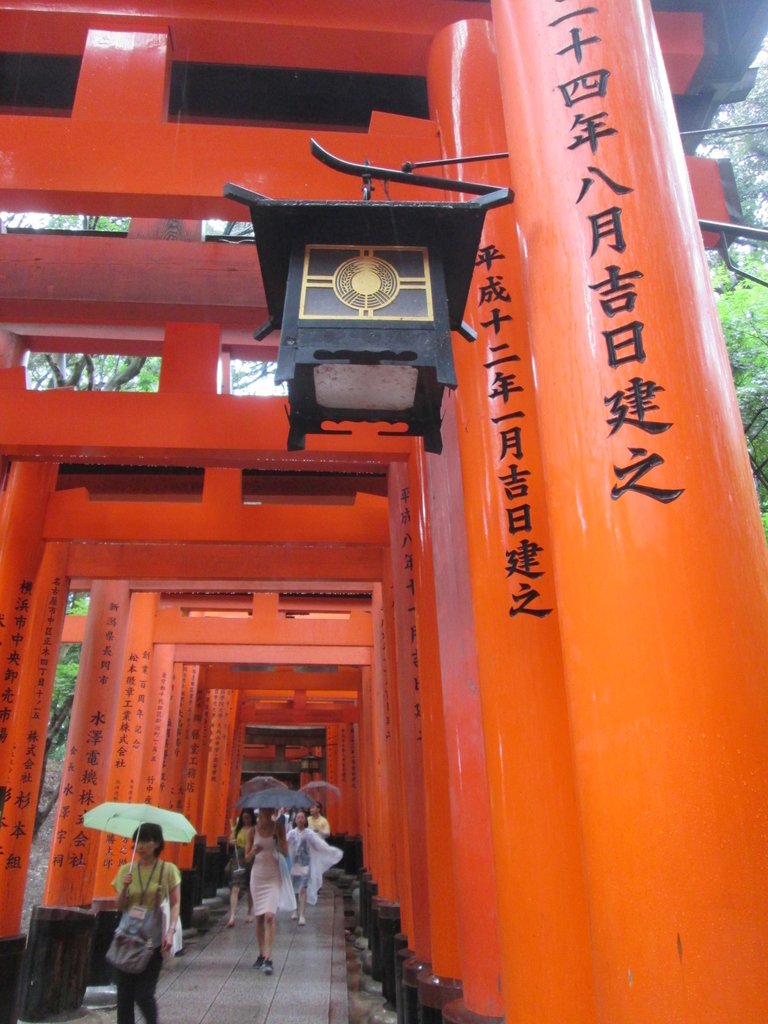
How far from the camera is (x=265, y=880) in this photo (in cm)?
796

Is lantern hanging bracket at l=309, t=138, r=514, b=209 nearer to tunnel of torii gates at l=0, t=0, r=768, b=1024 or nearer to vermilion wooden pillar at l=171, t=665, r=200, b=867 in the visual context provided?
tunnel of torii gates at l=0, t=0, r=768, b=1024

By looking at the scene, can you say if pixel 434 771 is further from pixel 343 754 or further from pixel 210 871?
pixel 343 754

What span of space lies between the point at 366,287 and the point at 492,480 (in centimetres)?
81

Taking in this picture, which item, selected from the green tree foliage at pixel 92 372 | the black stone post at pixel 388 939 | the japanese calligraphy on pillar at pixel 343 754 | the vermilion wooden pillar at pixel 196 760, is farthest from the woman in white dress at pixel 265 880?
the japanese calligraphy on pillar at pixel 343 754

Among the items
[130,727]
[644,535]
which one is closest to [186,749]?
[130,727]

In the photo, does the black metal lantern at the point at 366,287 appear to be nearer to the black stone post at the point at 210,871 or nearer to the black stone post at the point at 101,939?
the black stone post at the point at 101,939

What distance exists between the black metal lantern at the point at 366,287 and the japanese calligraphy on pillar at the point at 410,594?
7.94 ft

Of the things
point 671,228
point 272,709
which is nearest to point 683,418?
point 671,228

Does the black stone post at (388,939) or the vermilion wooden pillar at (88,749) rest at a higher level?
the vermilion wooden pillar at (88,749)

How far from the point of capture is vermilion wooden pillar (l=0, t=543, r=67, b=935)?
6055 mm

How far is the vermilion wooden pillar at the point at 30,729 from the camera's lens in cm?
605

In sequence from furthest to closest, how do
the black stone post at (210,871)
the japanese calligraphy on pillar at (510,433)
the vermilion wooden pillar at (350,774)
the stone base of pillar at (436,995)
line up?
the vermilion wooden pillar at (350,774), the black stone post at (210,871), the stone base of pillar at (436,995), the japanese calligraphy on pillar at (510,433)

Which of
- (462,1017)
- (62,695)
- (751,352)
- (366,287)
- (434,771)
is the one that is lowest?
(462,1017)

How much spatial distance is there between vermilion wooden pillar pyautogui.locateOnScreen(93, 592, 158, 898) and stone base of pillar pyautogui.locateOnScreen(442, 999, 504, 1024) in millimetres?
6320
